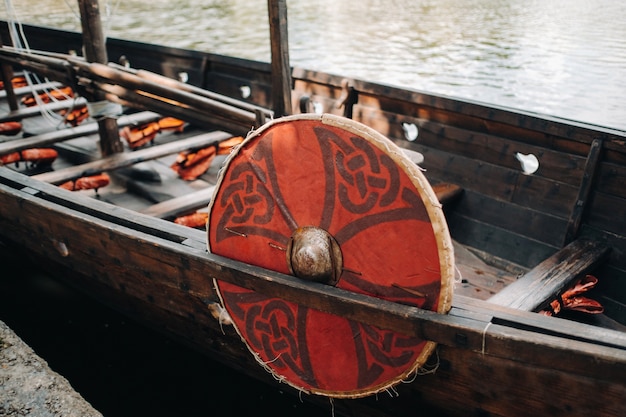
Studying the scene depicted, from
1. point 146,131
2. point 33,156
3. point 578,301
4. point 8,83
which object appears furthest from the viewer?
point 8,83

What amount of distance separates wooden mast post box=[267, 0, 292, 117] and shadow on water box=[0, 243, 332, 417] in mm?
1865

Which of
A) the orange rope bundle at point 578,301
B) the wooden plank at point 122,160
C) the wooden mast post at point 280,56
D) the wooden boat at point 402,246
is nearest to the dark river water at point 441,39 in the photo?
the wooden plank at point 122,160

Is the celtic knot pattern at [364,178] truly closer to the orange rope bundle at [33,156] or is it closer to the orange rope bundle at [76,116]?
the orange rope bundle at [33,156]

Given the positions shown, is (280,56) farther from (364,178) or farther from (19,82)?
(19,82)

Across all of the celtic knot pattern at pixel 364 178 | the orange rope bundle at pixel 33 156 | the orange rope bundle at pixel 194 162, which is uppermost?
the celtic knot pattern at pixel 364 178

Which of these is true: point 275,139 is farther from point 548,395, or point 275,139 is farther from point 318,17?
A: point 318,17

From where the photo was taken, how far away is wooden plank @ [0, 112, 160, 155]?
478 centimetres

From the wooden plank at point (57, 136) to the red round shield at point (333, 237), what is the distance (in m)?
3.14

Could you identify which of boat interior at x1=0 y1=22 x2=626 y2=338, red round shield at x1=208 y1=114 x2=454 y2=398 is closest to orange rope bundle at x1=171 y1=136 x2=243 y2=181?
boat interior at x1=0 y1=22 x2=626 y2=338

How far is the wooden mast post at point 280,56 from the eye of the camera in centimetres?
352

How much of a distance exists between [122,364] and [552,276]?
9.40 ft

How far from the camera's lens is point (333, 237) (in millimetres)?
2178

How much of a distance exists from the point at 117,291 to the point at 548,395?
255cm

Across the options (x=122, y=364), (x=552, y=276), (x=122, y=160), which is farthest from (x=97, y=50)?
(x=552, y=276)
